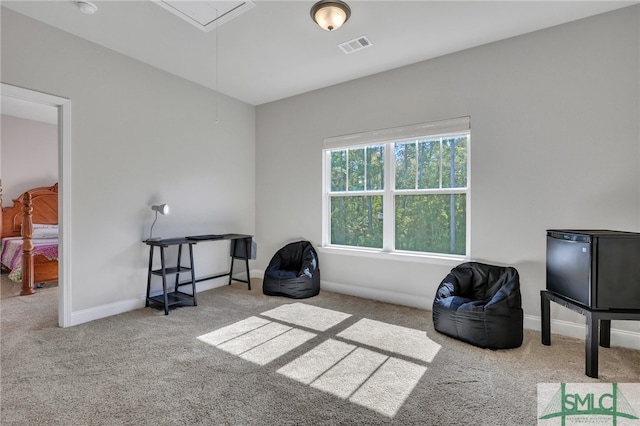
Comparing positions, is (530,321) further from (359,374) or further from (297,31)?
(297,31)

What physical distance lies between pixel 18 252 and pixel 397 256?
540cm

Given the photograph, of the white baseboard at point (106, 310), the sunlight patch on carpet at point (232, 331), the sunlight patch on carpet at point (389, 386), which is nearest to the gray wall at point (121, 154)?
the white baseboard at point (106, 310)

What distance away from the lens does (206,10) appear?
252 cm

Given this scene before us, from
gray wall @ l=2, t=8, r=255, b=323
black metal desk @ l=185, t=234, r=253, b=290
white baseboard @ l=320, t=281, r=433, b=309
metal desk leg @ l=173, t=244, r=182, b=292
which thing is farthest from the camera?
black metal desk @ l=185, t=234, r=253, b=290

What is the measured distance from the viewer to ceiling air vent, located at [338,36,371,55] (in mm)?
2977

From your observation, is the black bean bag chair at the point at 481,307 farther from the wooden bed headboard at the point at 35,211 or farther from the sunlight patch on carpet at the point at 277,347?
the wooden bed headboard at the point at 35,211

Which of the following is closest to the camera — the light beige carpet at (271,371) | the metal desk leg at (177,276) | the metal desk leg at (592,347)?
the light beige carpet at (271,371)

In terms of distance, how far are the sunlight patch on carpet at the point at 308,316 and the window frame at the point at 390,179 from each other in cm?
94

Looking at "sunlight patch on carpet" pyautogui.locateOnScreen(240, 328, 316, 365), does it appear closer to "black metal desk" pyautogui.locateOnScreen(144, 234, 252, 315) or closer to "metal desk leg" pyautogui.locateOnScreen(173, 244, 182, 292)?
"black metal desk" pyautogui.locateOnScreen(144, 234, 252, 315)

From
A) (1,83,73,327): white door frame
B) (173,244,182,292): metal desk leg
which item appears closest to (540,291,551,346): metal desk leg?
(173,244,182,292): metal desk leg

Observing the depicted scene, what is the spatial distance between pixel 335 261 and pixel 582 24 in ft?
11.4

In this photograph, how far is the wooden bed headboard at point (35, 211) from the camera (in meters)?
5.34

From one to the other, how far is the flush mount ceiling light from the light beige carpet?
2.67 meters

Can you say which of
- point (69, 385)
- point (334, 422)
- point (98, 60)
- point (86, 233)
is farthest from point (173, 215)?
point (334, 422)
